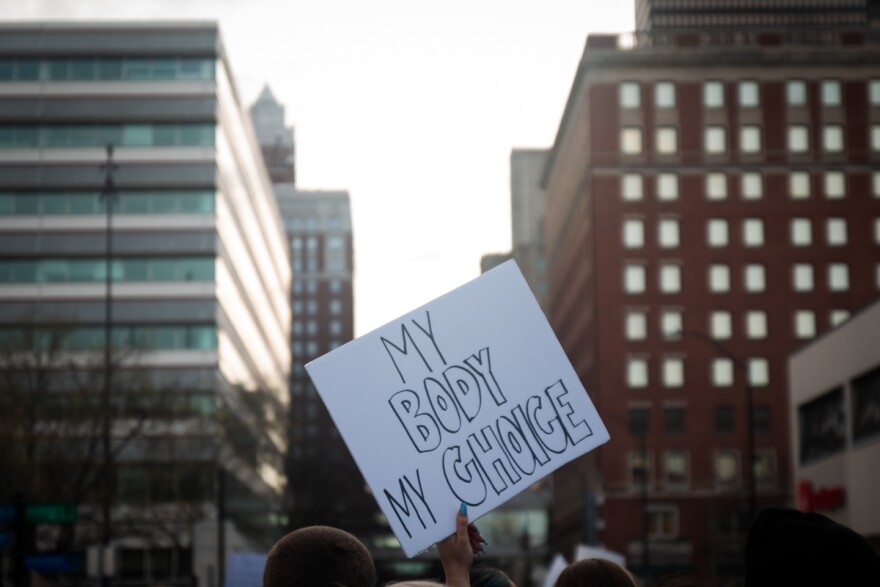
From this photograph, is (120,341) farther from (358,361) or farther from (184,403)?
(358,361)

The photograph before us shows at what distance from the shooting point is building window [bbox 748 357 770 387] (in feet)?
287

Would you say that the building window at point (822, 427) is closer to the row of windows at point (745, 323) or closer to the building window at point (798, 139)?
the row of windows at point (745, 323)

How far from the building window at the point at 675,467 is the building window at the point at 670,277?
9326 millimetres

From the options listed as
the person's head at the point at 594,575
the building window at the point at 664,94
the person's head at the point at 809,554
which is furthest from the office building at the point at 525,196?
the person's head at the point at 809,554

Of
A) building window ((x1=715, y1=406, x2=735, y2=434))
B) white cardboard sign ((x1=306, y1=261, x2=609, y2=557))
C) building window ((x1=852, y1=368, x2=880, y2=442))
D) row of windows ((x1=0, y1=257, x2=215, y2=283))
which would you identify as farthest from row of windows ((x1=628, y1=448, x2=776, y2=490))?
white cardboard sign ((x1=306, y1=261, x2=609, y2=557))

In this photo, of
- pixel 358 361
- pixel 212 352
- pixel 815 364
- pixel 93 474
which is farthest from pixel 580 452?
pixel 212 352

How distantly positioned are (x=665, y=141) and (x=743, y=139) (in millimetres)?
4664

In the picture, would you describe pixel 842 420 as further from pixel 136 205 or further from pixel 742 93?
pixel 742 93

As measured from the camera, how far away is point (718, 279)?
88.4m

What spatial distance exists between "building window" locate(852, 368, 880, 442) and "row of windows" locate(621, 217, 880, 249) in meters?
51.2

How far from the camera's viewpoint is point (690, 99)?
9031 cm

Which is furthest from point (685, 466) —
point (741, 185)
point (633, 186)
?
point (741, 185)

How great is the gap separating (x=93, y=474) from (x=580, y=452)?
46.3 meters

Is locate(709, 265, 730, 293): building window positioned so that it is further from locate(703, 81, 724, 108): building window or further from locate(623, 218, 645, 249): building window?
locate(703, 81, 724, 108): building window
